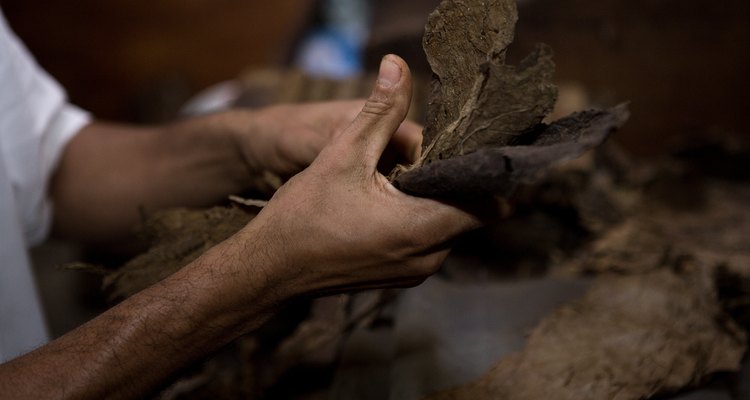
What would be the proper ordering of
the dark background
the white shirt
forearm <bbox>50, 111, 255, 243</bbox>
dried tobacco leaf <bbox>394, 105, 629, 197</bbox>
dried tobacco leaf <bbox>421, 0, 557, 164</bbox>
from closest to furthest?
dried tobacco leaf <bbox>394, 105, 629, 197</bbox> < dried tobacco leaf <bbox>421, 0, 557, 164</bbox> < the white shirt < forearm <bbox>50, 111, 255, 243</bbox> < the dark background

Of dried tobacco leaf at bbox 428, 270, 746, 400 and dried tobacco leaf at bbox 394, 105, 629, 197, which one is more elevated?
dried tobacco leaf at bbox 394, 105, 629, 197

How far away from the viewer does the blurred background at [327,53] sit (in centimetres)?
216

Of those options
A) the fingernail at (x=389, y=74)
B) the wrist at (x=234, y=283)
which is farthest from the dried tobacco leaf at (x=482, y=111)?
the wrist at (x=234, y=283)

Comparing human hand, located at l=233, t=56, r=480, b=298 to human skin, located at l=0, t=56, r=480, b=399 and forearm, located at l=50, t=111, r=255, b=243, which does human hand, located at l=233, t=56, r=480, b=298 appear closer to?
human skin, located at l=0, t=56, r=480, b=399

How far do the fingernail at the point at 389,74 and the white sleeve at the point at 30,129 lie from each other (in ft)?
3.53

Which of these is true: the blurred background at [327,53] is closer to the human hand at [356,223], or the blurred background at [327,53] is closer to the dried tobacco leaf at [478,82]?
the dried tobacco leaf at [478,82]

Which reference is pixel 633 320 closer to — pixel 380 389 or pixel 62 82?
pixel 380 389

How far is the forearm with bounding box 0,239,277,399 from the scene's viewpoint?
880 millimetres

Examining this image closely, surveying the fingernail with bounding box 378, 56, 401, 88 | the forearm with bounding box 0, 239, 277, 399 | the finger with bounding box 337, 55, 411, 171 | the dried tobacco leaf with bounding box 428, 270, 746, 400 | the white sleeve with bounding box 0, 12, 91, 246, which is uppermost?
the fingernail with bounding box 378, 56, 401, 88

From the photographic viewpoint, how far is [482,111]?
92cm

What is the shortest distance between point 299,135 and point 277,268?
459mm

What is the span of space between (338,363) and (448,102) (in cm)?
66

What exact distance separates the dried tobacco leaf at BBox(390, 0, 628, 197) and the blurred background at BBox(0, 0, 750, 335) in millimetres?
1031

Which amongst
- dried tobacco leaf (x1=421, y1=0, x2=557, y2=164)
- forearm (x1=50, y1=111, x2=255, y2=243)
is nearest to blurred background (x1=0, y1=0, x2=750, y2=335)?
forearm (x1=50, y1=111, x2=255, y2=243)
